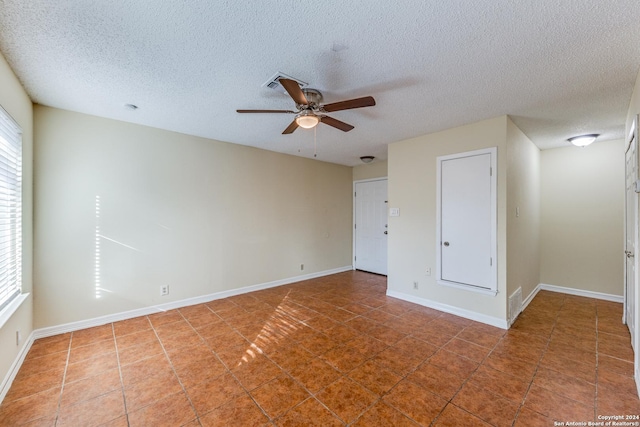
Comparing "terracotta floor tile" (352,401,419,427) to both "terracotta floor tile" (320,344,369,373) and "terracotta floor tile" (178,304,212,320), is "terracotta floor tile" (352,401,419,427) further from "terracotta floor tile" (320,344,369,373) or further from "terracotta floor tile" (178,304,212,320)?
"terracotta floor tile" (178,304,212,320)

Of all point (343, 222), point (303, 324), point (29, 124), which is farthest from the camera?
point (343, 222)

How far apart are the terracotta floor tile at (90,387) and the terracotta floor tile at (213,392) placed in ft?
2.08

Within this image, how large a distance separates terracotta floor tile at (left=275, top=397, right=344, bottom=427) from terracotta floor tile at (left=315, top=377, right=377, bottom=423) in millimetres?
49

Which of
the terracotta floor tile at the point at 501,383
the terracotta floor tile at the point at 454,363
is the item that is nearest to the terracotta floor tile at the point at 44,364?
the terracotta floor tile at the point at 454,363

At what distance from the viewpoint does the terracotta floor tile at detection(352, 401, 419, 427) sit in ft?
5.43

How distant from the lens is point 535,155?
4266 mm

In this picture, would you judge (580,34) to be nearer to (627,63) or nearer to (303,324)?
(627,63)

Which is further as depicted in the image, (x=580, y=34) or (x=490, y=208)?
(x=490, y=208)

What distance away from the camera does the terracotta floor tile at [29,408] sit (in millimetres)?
1725

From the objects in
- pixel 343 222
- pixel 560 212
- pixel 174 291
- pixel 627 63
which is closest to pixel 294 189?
pixel 343 222

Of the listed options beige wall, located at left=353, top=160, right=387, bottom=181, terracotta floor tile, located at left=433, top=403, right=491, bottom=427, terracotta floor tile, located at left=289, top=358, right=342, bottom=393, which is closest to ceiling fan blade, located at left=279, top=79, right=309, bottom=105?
terracotta floor tile, located at left=289, top=358, right=342, bottom=393

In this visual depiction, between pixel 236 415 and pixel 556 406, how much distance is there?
7.26 ft

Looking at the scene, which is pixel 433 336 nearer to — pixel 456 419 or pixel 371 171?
pixel 456 419

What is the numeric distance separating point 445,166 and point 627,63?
5.84ft
